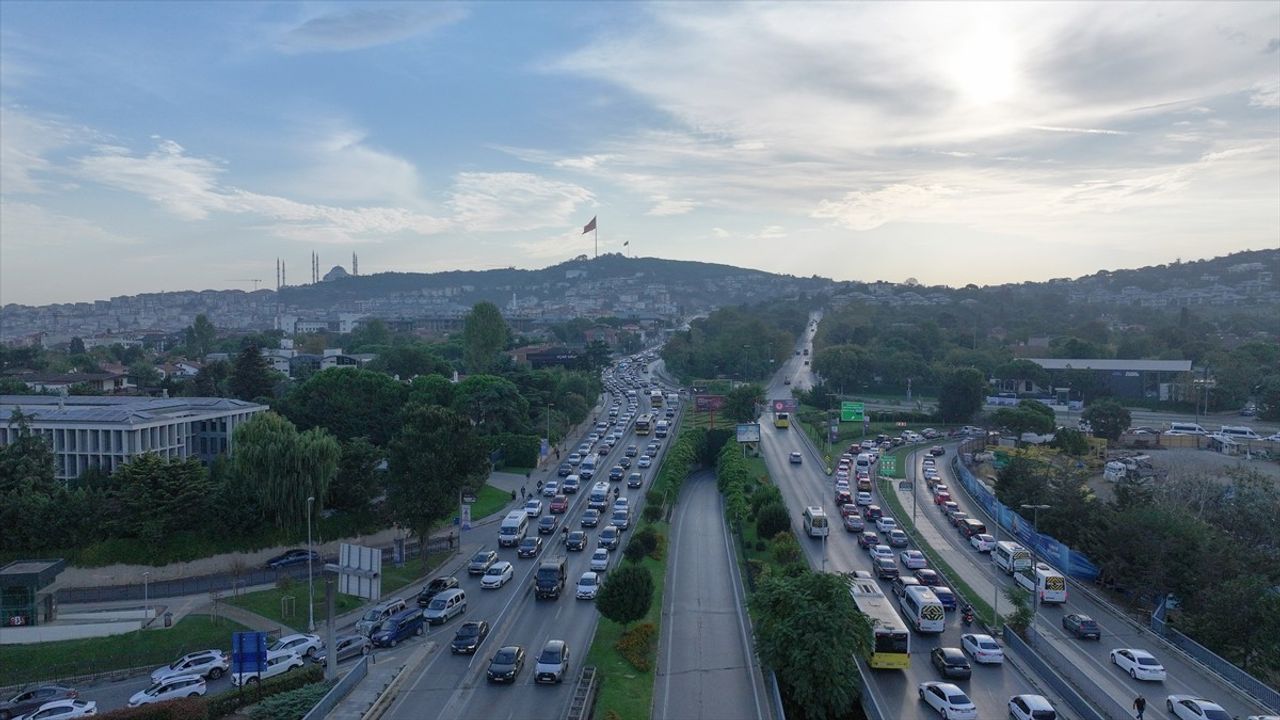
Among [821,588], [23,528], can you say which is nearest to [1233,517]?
[821,588]

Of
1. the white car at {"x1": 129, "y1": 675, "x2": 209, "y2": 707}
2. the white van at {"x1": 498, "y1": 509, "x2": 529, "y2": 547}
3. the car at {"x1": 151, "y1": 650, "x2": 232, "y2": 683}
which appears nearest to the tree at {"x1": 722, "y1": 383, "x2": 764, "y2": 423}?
the white van at {"x1": 498, "y1": 509, "x2": 529, "y2": 547}

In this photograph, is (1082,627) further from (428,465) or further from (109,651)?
(109,651)

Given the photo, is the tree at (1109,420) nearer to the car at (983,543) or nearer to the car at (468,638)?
the car at (983,543)

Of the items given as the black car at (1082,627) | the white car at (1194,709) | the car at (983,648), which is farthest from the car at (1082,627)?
the white car at (1194,709)

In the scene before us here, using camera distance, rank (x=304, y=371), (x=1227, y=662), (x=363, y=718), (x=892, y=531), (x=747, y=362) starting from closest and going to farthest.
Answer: (x=363, y=718) < (x=1227, y=662) < (x=892, y=531) < (x=304, y=371) < (x=747, y=362)

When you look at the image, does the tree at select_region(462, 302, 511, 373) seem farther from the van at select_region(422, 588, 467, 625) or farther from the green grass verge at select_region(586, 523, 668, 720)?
the green grass verge at select_region(586, 523, 668, 720)

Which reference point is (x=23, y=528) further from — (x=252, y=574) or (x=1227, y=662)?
(x=1227, y=662)
